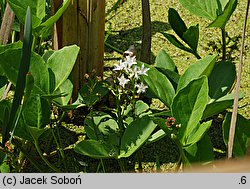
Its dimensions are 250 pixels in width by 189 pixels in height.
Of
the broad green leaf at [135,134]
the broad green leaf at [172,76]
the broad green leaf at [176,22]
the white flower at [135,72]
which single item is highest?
the broad green leaf at [176,22]

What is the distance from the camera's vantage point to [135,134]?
1271mm

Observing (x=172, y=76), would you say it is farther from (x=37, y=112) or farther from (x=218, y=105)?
(x=37, y=112)

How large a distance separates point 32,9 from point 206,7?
1.36 feet

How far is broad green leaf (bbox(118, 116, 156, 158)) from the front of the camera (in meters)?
1.26

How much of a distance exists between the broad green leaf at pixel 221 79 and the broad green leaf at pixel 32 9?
1.28ft

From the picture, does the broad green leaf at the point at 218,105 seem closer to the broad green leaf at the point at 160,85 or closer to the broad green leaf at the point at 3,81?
the broad green leaf at the point at 160,85

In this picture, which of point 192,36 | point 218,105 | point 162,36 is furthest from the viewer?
point 162,36

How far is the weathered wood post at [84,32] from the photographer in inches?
61.3

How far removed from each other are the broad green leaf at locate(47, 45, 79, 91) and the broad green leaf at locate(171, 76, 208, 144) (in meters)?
0.25

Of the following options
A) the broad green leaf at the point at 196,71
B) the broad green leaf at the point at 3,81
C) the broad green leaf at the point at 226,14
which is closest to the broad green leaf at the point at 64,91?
the broad green leaf at the point at 3,81

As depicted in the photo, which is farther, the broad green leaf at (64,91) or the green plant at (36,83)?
the broad green leaf at (64,91)

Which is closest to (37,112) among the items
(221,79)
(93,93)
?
(93,93)

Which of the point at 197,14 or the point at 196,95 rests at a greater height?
the point at 197,14

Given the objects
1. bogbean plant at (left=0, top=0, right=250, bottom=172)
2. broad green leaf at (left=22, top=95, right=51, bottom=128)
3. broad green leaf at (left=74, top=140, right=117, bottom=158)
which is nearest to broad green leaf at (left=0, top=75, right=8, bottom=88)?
bogbean plant at (left=0, top=0, right=250, bottom=172)
